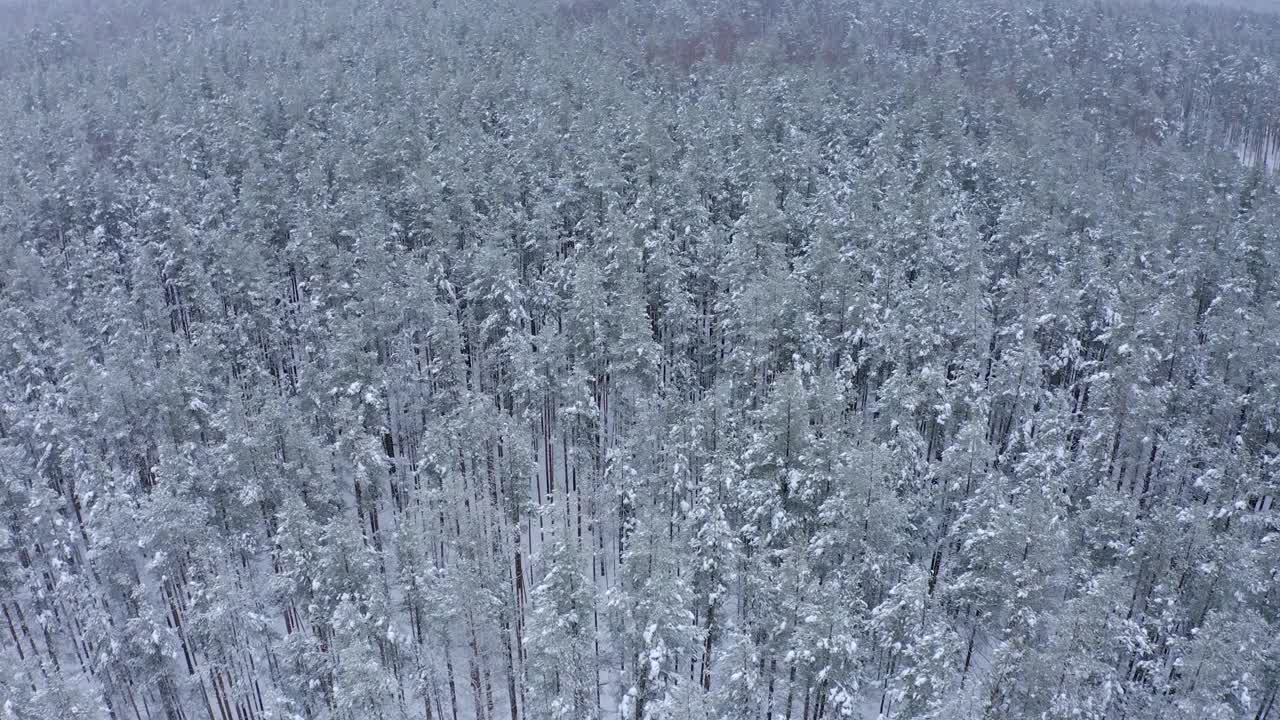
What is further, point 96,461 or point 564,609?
point 96,461

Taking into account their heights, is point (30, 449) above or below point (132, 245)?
below

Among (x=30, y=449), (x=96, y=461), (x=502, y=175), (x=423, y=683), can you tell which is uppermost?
(x=502, y=175)

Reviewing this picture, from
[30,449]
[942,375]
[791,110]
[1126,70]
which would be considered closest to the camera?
[942,375]

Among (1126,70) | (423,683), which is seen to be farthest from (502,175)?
(1126,70)

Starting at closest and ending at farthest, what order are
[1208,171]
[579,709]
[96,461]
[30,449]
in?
[579,709]
[96,461]
[30,449]
[1208,171]

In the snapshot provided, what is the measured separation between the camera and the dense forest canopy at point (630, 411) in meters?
32.6

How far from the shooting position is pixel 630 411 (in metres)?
47.3

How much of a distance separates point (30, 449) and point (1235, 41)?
5815 inches

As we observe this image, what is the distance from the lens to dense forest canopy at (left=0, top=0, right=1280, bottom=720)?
1284 inches

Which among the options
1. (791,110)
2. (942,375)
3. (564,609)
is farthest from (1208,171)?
(564,609)

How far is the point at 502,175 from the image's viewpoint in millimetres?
60344

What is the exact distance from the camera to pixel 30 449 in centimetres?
4588

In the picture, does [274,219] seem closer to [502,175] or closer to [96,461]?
[502,175]

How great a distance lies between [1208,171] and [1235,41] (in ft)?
251
